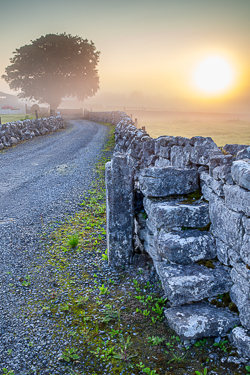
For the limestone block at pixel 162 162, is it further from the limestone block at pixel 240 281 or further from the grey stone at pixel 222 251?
the limestone block at pixel 240 281

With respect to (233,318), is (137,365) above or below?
below

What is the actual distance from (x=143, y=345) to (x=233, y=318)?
1171mm

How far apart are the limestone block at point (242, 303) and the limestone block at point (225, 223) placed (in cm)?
54

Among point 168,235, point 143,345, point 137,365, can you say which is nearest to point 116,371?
point 137,365

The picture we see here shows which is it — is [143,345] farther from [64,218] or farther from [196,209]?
[64,218]

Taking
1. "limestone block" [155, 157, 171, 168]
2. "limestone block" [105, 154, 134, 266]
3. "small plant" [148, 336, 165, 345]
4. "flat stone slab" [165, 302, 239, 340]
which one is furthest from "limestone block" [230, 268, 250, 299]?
"limestone block" [155, 157, 171, 168]

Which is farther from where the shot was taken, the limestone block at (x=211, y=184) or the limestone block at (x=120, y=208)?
the limestone block at (x=120, y=208)

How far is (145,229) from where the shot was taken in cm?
507

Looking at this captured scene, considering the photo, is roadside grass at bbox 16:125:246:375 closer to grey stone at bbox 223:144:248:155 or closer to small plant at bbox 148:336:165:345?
small plant at bbox 148:336:165:345

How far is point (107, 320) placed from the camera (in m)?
3.78

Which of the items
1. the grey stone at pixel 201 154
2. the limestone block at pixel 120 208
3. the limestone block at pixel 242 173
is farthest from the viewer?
the limestone block at pixel 120 208

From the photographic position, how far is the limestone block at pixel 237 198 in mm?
2947

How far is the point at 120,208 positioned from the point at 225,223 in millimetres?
2082

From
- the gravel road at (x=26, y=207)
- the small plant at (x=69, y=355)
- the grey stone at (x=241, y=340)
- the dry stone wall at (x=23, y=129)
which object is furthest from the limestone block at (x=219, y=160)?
the dry stone wall at (x=23, y=129)
